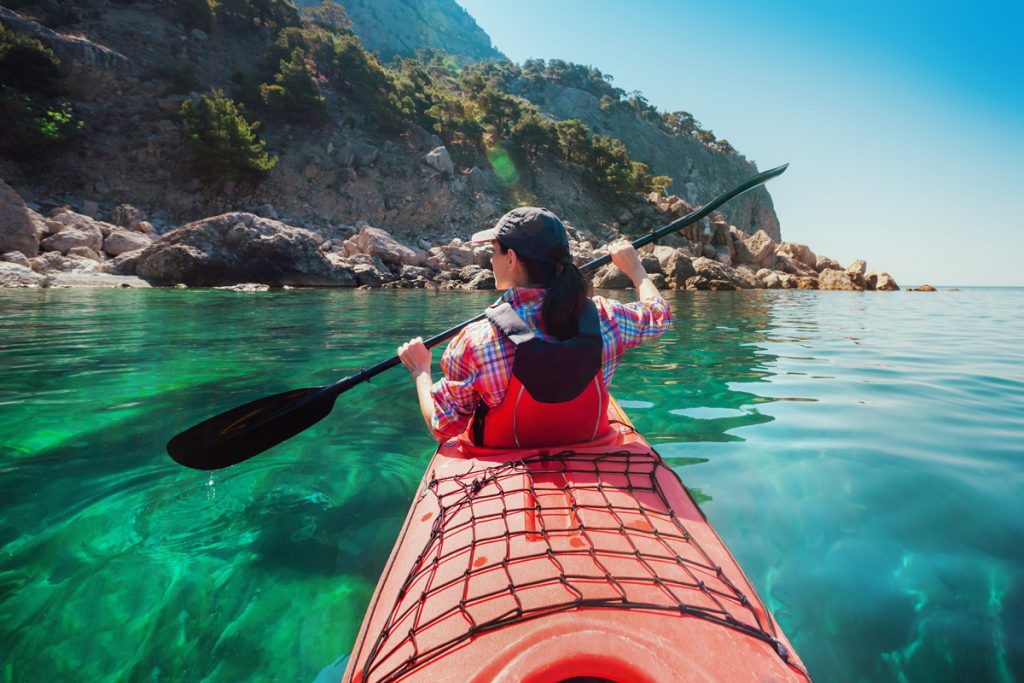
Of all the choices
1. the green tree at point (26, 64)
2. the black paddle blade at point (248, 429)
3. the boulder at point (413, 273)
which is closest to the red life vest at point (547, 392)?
the black paddle blade at point (248, 429)

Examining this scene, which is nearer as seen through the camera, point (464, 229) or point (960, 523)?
point (960, 523)

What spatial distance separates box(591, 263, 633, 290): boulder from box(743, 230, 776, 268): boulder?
14.7 meters

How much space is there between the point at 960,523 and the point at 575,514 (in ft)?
8.23

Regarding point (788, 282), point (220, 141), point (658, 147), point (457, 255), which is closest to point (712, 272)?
point (788, 282)

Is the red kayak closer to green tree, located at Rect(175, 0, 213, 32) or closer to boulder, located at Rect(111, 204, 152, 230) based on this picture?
boulder, located at Rect(111, 204, 152, 230)

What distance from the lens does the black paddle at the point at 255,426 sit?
2818 mm

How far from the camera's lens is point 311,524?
2.77 m

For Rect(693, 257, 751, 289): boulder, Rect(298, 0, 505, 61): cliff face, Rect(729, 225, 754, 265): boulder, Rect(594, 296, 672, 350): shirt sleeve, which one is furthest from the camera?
Rect(298, 0, 505, 61): cliff face

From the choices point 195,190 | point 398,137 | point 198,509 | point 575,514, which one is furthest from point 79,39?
point 575,514

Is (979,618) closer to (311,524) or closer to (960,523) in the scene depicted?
(960,523)

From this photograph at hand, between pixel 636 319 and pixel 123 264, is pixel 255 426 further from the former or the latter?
pixel 123 264

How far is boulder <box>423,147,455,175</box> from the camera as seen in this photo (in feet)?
110

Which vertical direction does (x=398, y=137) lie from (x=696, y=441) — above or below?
above

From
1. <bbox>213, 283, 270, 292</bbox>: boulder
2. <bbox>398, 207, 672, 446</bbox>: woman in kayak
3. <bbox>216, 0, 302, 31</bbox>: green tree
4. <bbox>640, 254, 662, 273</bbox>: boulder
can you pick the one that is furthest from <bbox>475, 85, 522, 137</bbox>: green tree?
<bbox>398, 207, 672, 446</bbox>: woman in kayak
